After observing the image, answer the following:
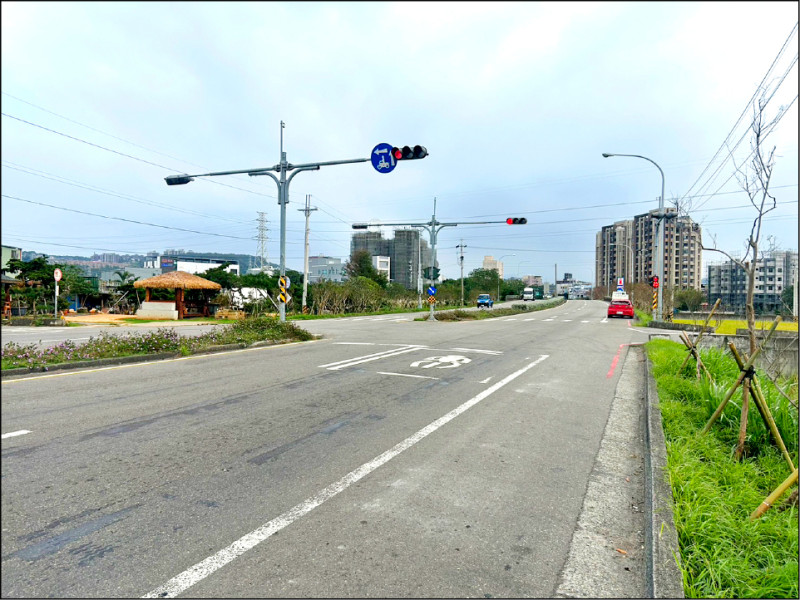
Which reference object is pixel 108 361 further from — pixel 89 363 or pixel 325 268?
pixel 325 268

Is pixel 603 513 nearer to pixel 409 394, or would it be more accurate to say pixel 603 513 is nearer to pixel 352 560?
pixel 352 560

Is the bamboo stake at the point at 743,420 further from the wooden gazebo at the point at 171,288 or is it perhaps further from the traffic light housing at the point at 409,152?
the wooden gazebo at the point at 171,288

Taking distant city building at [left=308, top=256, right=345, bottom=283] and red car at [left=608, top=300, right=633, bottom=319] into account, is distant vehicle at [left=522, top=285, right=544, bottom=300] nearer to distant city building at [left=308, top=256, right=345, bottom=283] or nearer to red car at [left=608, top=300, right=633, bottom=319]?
distant city building at [left=308, top=256, right=345, bottom=283]

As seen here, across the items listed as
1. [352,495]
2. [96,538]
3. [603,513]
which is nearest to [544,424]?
[603,513]

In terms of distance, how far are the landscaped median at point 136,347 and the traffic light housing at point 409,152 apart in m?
6.75

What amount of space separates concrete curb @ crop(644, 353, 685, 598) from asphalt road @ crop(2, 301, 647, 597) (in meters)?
0.16

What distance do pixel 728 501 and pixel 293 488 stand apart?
139 inches

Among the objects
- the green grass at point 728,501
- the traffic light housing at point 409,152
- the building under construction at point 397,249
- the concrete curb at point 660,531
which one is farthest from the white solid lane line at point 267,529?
the building under construction at point 397,249

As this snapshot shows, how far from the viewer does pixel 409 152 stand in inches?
555

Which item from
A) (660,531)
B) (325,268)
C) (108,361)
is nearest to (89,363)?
(108,361)

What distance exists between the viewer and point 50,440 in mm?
5469

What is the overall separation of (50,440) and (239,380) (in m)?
3.89

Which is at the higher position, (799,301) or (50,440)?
(799,301)

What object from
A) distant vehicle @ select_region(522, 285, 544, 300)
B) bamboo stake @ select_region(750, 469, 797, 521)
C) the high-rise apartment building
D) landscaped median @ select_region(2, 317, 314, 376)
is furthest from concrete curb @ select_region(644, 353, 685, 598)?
distant vehicle @ select_region(522, 285, 544, 300)
